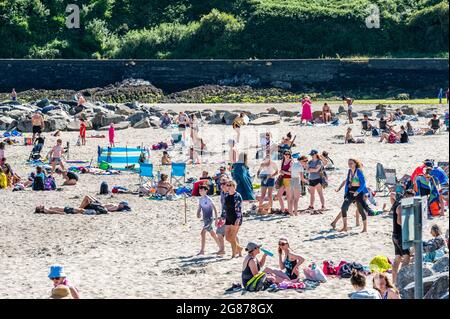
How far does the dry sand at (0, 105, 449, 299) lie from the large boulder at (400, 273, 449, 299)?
139 cm

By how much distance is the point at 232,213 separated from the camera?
1416cm

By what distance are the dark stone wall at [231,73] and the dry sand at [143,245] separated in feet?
82.2

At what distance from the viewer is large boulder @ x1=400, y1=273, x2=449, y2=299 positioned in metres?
9.84

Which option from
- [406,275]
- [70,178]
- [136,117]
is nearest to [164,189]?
[70,178]

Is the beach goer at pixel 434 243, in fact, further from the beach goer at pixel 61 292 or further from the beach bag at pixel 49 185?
the beach bag at pixel 49 185

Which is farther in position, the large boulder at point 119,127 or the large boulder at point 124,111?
→ the large boulder at point 124,111

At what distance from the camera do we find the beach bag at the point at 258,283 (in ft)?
40.2

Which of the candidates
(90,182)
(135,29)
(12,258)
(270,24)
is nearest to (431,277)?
(12,258)

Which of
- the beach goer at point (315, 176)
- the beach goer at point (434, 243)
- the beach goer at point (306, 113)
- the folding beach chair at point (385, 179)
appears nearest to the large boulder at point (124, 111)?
the beach goer at point (306, 113)

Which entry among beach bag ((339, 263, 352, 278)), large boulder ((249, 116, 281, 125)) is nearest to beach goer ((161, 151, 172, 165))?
large boulder ((249, 116, 281, 125))

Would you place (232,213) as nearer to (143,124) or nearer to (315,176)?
(315,176)

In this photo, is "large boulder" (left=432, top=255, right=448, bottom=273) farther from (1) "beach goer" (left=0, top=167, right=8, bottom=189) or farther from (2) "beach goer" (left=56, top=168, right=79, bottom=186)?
(1) "beach goer" (left=0, top=167, right=8, bottom=189)

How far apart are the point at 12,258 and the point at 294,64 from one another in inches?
1354

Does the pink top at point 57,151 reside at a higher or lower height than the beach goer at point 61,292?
higher
